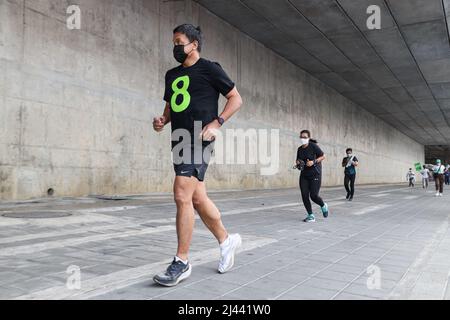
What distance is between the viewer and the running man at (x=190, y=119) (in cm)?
317

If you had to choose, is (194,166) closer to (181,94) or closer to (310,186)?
(181,94)

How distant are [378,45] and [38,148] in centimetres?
1489

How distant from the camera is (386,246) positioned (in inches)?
193

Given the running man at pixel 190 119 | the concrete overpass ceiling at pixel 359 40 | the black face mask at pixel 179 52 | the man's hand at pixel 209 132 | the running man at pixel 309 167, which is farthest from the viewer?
the concrete overpass ceiling at pixel 359 40

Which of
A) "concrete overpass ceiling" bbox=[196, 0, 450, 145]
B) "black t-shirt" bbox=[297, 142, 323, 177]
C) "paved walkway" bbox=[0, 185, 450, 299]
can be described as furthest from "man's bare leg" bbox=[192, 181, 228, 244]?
"concrete overpass ceiling" bbox=[196, 0, 450, 145]

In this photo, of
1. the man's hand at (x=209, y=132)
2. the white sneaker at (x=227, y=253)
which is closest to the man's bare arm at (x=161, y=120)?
the man's hand at (x=209, y=132)

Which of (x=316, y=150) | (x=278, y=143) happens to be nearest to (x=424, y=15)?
(x=278, y=143)

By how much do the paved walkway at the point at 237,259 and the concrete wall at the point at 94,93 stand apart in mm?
2283

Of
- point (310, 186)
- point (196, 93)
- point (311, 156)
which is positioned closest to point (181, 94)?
point (196, 93)

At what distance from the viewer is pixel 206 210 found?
340cm

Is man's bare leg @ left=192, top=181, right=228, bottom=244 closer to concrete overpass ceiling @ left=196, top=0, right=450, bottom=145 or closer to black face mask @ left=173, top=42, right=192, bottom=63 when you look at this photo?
black face mask @ left=173, top=42, right=192, bottom=63

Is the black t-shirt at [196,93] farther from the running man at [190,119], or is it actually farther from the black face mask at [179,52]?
the black face mask at [179,52]

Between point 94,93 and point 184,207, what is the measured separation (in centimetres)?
833

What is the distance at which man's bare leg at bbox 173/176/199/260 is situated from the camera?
315cm
